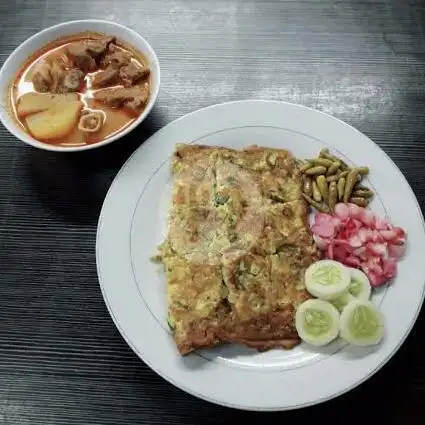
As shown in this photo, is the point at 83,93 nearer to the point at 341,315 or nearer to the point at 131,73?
the point at 131,73

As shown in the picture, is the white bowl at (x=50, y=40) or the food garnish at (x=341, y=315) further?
the white bowl at (x=50, y=40)

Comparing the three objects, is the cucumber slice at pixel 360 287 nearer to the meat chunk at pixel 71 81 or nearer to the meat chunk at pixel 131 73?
the meat chunk at pixel 131 73

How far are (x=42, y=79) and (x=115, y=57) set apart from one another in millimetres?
370

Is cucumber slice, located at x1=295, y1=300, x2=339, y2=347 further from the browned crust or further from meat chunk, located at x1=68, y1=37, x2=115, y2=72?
meat chunk, located at x1=68, y1=37, x2=115, y2=72

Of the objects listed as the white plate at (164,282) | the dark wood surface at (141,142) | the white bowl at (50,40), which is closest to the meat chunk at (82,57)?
the white bowl at (50,40)

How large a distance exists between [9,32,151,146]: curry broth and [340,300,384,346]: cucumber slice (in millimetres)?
1333

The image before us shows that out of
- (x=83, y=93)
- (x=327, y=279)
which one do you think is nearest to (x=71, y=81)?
(x=83, y=93)

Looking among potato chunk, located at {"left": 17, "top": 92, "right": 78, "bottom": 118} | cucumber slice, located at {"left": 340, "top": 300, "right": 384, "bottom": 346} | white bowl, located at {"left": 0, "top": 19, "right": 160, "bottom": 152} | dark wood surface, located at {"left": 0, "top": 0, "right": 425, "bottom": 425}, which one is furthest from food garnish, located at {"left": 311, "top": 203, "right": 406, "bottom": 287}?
potato chunk, located at {"left": 17, "top": 92, "right": 78, "bottom": 118}

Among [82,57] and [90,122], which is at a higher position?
[82,57]

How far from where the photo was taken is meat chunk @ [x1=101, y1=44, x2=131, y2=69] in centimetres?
295

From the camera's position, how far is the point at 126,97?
2.85 m

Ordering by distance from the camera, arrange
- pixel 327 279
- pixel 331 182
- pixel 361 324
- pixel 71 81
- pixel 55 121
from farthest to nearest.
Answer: pixel 71 81 → pixel 55 121 → pixel 331 182 → pixel 327 279 → pixel 361 324

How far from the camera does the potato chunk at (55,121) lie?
9.05ft

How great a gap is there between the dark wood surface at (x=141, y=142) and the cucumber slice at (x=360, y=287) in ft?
1.01
